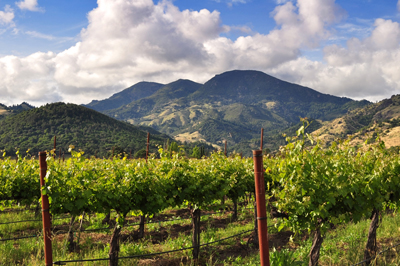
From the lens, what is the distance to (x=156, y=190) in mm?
6539

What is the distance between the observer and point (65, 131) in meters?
113

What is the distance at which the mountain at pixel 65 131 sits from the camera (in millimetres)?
96938

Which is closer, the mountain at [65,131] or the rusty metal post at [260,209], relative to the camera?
the rusty metal post at [260,209]

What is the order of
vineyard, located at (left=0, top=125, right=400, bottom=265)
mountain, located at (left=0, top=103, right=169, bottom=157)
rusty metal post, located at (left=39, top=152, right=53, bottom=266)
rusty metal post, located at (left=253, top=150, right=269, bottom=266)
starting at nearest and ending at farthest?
rusty metal post, located at (left=253, top=150, right=269, bottom=266)
rusty metal post, located at (left=39, top=152, right=53, bottom=266)
vineyard, located at (left=0, top=125, right=400, bottom=265)
mountain, located at (left=0, top=103, right=169, bottom=157)

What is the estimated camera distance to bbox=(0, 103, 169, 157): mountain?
96.9 meters

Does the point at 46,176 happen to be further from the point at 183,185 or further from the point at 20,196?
the point at 20,196

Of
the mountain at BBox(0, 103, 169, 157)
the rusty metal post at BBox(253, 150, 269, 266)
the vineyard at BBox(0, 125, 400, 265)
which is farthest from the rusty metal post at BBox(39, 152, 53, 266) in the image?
the mountain at BBox(0, 103, 169, 157)

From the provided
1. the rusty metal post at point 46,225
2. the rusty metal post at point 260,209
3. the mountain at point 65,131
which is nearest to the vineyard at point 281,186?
the rusty metal post at point 46,225

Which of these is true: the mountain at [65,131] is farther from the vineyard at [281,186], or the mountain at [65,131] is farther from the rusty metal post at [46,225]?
the rusty metal post at [46,225]

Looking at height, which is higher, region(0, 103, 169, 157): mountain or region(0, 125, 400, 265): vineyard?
region(0, 103, 169, 157): mountain

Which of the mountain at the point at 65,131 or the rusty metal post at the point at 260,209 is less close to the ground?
the mountain at the point at 65,131

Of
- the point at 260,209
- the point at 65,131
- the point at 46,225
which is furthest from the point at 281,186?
the point at 65,131

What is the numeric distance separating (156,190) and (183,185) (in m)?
1.04

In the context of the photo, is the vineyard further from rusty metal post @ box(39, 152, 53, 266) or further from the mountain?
the mountain
